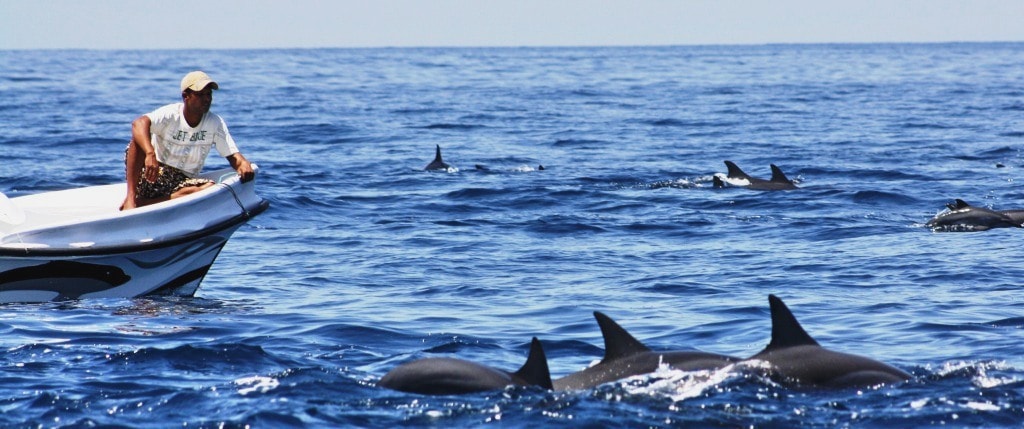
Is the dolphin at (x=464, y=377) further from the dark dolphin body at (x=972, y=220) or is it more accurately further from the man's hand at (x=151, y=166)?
the dark dolphin body at (x=972, y=220)

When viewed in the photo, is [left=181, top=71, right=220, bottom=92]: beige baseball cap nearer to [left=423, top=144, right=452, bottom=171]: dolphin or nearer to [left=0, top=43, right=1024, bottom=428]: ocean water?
[left=0, top=43, right=1024, bottom=428]: ocean water

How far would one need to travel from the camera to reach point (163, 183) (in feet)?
48.6

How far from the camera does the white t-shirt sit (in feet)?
47.2

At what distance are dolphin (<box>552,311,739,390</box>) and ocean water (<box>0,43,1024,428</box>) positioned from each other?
0.12m

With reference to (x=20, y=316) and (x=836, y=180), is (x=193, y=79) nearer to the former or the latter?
(x=20, y=316)

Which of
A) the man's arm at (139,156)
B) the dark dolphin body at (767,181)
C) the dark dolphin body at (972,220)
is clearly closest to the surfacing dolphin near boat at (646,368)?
the man's arm at (139,156)

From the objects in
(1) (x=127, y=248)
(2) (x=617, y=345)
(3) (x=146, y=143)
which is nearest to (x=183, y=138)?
(3) (x=146, y=143)

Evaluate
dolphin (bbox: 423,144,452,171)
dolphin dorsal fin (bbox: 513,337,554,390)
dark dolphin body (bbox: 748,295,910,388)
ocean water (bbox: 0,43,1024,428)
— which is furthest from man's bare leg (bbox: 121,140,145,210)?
dolphin (bbox: 423,144,452,171)

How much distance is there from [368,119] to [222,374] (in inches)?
1470

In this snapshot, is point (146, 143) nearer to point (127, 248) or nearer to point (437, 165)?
point (127, 248)

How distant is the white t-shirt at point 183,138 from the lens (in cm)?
1438

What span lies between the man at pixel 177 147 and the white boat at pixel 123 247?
1.21ft

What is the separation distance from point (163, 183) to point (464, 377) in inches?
254

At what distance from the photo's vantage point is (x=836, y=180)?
27.2 meters
